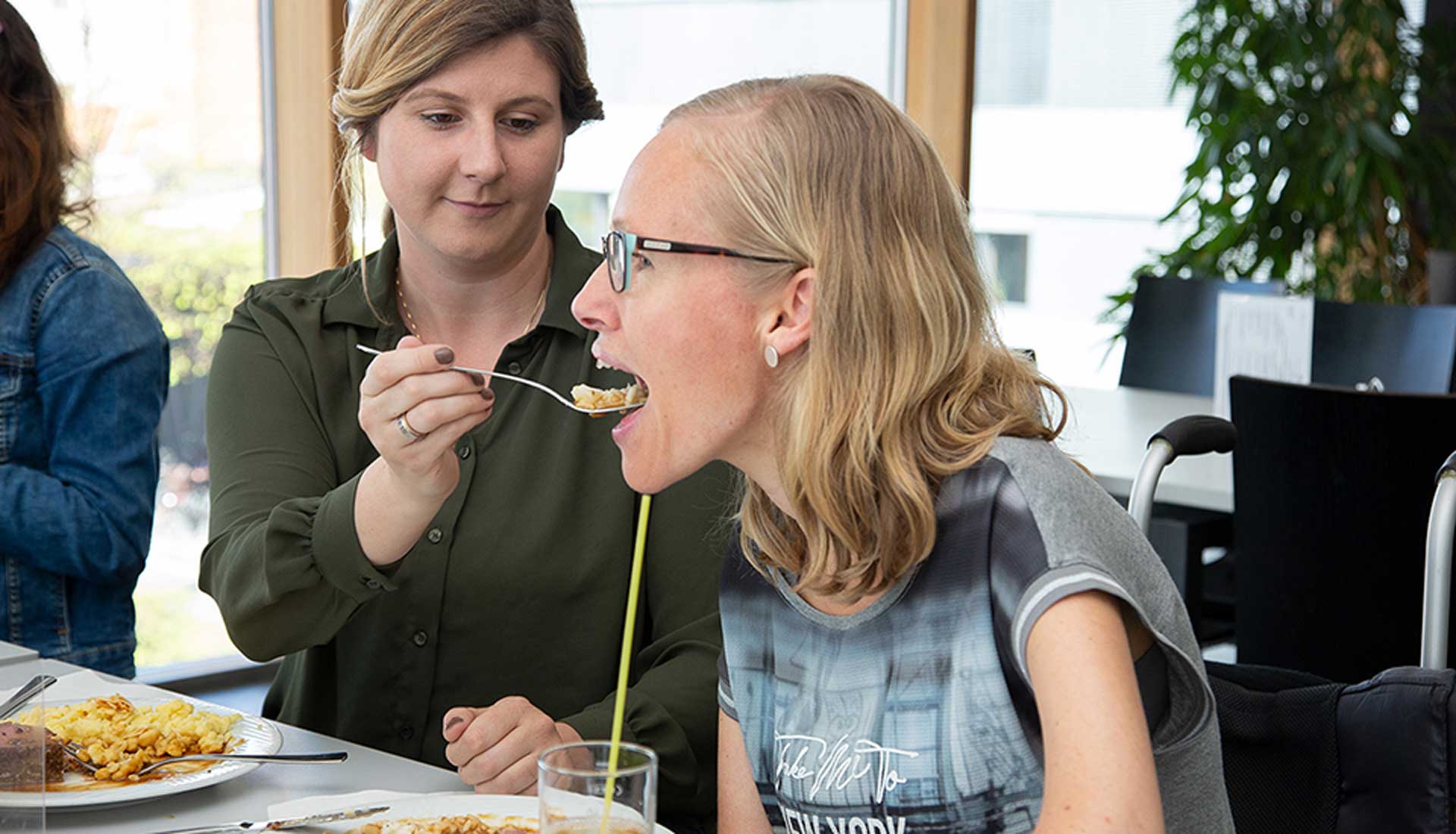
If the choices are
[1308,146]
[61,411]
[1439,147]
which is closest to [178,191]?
[61,411]

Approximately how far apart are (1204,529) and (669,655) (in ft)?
5.68

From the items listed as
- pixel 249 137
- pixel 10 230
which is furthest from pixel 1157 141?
pixel 10 230

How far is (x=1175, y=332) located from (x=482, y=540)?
111 inches

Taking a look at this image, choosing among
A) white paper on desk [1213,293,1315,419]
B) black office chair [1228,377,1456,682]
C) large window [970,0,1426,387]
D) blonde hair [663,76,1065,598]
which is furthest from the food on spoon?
large window [970,0,1426,387]

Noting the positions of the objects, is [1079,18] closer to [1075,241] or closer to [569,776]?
[1075,241]

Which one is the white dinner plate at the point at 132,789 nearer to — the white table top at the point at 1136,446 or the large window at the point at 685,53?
the white table top at the point at 1136,446

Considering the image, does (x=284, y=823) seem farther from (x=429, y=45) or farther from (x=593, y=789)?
(x=429, y=45)

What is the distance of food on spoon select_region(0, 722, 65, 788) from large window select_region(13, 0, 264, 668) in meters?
2.73

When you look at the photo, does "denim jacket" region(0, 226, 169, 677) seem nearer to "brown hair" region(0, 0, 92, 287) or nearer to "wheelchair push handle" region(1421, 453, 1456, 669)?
"brown hair" region(0, 0, 92, 287)

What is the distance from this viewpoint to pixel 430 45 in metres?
1.63

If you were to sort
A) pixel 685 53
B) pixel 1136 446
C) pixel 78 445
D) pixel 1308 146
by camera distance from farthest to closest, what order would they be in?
pixel 685 53, pixel 1308 146, pixel 1136 446, pixel 78 445

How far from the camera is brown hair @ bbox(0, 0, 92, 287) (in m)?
2.13

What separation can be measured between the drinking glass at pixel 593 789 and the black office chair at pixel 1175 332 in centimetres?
329

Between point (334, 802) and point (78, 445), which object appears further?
point (78, 445)
